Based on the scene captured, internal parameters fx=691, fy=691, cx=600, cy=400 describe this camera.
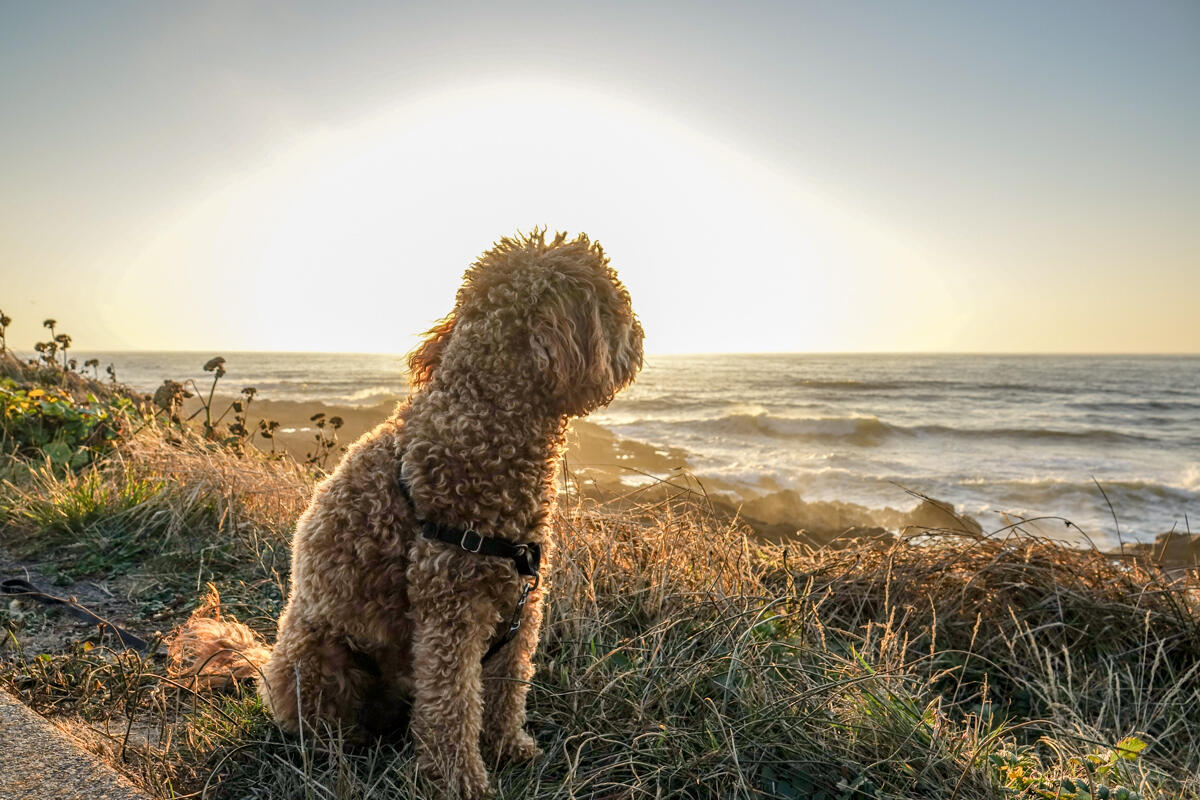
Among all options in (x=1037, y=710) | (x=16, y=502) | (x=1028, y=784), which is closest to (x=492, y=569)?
(x=1028, y=784)

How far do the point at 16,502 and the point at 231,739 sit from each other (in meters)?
3.86

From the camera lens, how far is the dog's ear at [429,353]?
7.93 feet

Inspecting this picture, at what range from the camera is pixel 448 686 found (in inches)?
86.4

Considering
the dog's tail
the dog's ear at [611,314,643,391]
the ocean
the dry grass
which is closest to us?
the dog's ear at [611,314,643,391]

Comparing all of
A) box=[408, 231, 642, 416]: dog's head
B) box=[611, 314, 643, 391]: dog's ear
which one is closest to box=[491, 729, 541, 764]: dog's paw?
box=[408, 231, 642, 416]: dog's head

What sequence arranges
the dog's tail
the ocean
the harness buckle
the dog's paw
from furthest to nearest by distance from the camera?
the ocean, the dog's tail, the dog's paw, the harness buckle

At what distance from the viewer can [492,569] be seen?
2.21 m

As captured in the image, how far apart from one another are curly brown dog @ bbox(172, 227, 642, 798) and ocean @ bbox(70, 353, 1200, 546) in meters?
0.41

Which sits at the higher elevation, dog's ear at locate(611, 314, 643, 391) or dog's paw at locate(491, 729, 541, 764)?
dog's ear at locate(611, 314, 643, 391)

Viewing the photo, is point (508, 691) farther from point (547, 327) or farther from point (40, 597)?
point (40, 597)

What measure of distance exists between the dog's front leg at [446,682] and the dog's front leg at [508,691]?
25cm

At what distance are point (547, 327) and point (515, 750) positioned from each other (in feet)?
5.17

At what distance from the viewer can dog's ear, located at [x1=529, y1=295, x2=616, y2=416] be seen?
218 cm

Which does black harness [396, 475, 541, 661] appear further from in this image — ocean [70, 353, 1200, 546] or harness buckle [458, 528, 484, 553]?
ocean [70, 353, 1200, 546]
